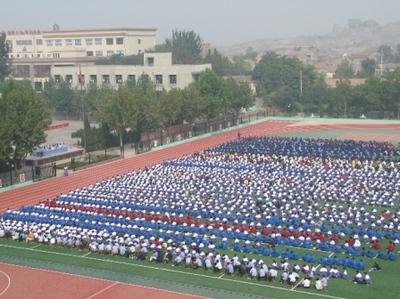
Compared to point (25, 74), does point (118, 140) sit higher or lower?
lower

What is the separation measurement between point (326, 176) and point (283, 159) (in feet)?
19.8

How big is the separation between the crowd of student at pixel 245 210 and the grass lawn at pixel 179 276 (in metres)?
0.55

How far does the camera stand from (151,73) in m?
72.5

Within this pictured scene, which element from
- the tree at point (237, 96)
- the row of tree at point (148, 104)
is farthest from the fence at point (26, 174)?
the tree at point (237, 96)

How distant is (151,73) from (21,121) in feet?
127

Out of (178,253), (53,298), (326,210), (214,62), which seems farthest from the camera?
(214,62)

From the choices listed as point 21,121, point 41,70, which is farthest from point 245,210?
point 41,70

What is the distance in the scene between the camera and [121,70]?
74.8 metres

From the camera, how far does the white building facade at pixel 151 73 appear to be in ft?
232

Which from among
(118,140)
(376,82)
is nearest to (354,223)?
(118,140)

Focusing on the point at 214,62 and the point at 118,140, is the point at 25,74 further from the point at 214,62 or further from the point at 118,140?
the point at 118,140

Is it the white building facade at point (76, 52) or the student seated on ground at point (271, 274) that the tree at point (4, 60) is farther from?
the student seated on ground at point (271, 274)

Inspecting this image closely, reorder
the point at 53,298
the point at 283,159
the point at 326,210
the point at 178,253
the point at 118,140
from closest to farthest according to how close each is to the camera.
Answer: the point at 53,298 → the point at 178,253 → the point at 326,210 → the point at 283,159 → the point at 118,140

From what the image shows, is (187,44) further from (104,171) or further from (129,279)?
(129,279)
